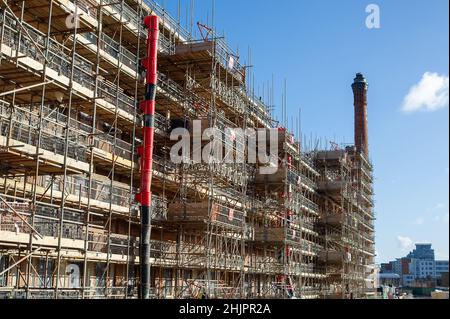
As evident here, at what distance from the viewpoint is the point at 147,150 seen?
27.3m

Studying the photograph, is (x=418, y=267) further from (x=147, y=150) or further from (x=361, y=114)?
(x=147, y=150)

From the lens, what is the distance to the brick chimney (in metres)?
74.4

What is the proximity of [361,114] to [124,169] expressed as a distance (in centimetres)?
5419

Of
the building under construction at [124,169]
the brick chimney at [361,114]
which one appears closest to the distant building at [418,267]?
the brick chimney at [361,114]

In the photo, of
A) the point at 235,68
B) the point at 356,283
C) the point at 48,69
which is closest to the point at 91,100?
the point at 48,69

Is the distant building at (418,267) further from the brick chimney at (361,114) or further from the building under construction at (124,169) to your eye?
the building under construction at (124,169)

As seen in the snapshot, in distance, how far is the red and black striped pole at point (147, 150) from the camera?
2647cm

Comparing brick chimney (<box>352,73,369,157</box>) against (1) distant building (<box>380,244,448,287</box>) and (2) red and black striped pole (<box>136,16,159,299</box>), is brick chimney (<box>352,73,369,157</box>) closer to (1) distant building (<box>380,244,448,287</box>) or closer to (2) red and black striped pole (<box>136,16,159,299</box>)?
(2) red and black striped pole (<box>136,16,159,299</box>)

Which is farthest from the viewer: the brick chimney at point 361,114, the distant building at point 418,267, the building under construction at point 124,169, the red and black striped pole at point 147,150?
the distant building at point 418,267

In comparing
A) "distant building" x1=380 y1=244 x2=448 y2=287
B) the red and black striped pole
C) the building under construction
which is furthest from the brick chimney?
"distant building" x1=380 y1=244 x2=448 y2=287

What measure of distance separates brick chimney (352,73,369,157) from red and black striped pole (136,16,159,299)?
1915 inches

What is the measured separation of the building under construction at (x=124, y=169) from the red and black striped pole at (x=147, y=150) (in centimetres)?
6

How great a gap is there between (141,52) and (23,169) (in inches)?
485
